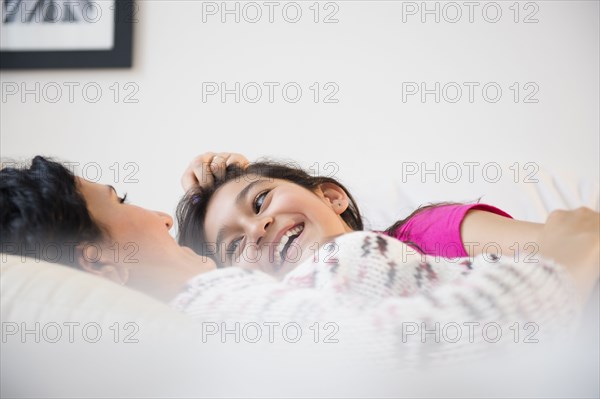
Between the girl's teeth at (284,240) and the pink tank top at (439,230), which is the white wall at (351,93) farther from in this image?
the girl's teeth at (284,240)

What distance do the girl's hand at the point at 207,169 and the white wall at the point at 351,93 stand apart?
448 millimetres

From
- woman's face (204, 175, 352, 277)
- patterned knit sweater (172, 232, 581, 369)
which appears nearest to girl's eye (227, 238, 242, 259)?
woman's face (204, 175, 352, 277)

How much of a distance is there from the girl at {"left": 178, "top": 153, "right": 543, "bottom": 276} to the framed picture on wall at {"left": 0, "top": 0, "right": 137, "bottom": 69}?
666mm

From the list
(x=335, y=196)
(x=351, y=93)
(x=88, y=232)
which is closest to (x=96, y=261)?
(x=88, y=232)

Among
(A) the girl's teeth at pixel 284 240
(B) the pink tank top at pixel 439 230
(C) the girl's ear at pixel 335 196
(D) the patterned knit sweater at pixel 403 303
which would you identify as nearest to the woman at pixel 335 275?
(D) the patterned knit sweater at pixel 403 303

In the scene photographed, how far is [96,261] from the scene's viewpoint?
95 cm

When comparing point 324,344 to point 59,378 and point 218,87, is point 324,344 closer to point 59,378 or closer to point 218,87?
point 59,378

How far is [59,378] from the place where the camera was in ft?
1.81

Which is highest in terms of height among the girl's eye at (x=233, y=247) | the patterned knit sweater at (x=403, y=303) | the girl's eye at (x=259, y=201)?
the girl's eye at (x=259, y=201)

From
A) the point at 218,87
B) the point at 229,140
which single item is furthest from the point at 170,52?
the point at 229,140

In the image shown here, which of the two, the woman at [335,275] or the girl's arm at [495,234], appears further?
the girl's arm at [495,234]

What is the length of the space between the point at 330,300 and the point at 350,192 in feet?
2.52

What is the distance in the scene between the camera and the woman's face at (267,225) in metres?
1.03

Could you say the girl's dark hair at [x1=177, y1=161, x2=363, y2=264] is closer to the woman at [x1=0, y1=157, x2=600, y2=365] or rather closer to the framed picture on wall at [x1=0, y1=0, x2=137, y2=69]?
the woman at [x1=0, y1=157, x2=600, y2=365]
